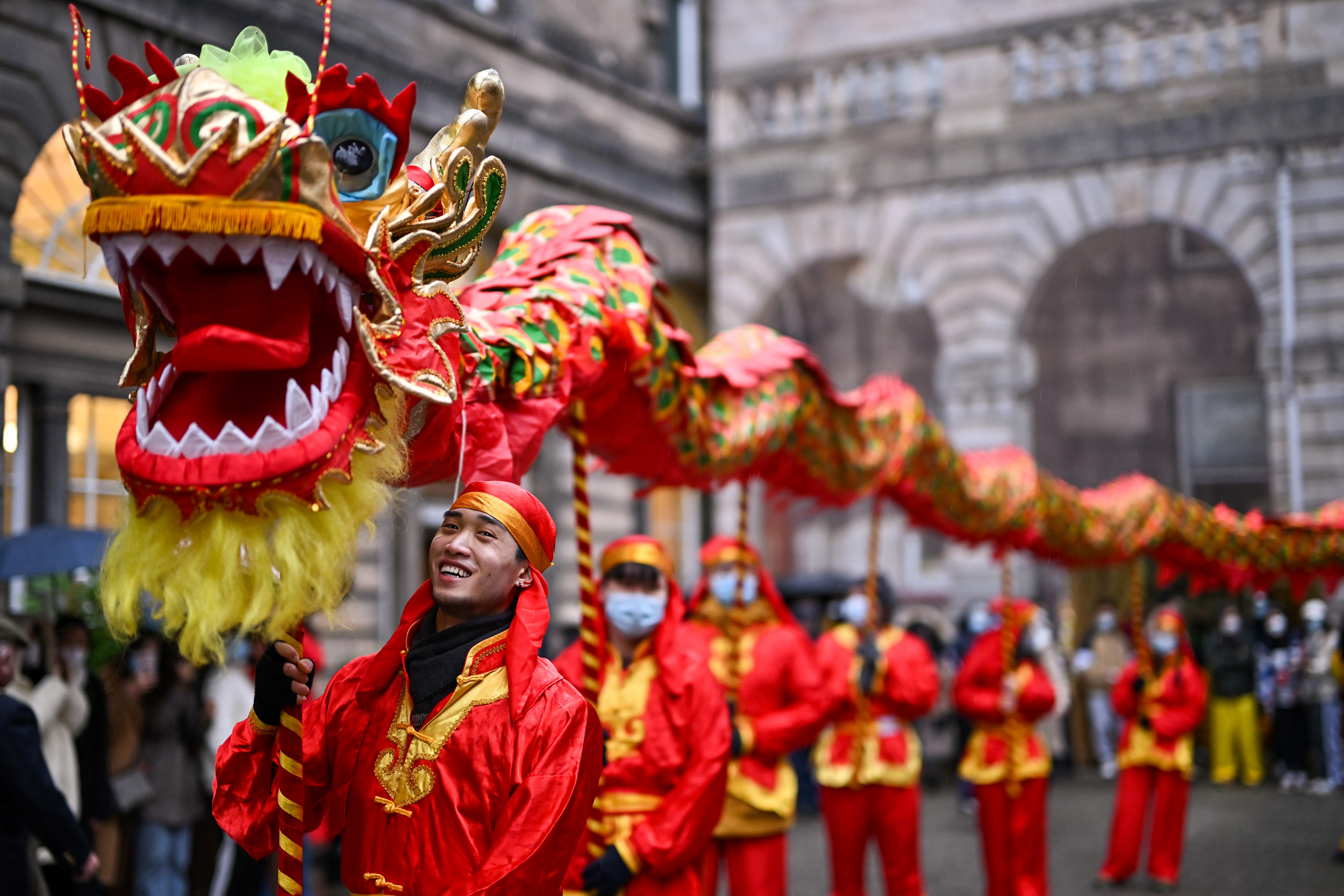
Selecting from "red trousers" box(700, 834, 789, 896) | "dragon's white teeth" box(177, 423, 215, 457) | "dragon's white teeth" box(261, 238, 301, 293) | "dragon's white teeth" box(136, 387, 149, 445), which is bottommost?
"red trousers" box(700, 834, 789, 896)

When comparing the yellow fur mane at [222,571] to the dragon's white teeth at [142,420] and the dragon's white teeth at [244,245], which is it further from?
the dragon's white teeth at [244,245]

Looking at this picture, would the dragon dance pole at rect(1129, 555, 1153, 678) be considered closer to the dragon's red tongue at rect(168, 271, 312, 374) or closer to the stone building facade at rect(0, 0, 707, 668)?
the stone building facade at rect(0, 0, 707, 668)

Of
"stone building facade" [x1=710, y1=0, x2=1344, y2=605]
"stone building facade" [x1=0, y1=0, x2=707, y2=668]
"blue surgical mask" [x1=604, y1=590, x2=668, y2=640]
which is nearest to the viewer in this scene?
"blue surgical mask" [x1=604, y1=590, x2=668, y2=640]

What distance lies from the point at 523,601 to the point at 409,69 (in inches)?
404

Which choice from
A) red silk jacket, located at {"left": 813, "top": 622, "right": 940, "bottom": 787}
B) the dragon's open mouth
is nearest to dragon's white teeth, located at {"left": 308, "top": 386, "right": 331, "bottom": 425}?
Answer: the dragon's open mouth

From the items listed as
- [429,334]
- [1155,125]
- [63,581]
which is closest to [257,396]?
[429,334]

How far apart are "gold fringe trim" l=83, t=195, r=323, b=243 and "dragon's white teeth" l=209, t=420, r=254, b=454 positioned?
1.31ft

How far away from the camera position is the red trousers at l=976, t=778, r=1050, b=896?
8469 millimetres

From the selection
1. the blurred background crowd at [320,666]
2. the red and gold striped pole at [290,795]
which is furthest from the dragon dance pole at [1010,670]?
the red and gold striped pole at [290,795]

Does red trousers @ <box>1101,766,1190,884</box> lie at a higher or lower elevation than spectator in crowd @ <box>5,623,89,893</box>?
lower

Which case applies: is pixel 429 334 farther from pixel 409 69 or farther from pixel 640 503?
pixel 640 503

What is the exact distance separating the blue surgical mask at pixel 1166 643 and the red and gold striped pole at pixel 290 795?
8.22m

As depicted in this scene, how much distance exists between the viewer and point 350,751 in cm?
324

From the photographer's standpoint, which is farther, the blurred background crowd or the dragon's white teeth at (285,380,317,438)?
the blurred background crowd
